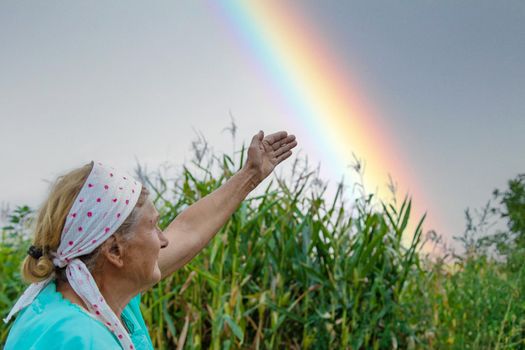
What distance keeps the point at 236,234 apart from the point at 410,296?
3.59ft

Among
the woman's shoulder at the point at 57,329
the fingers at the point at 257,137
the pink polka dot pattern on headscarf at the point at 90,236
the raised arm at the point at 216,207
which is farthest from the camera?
the fingers at the point at 257,137

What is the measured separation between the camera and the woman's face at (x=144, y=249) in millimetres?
1802

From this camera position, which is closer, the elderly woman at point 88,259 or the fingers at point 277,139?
the elderly woman at point 88,259

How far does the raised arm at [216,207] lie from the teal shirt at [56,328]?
0.86m

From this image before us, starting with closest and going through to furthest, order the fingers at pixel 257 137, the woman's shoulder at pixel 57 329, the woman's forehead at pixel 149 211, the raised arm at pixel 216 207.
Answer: the woman's shoulder at pixel 57 329, the woman's forehead at pixel 149 211, the raised arm at pixel 216 207, the fingers at pixel 257 137

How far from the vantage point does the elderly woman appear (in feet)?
5.38

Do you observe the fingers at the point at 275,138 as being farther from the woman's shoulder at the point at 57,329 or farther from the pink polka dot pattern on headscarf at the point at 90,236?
the woman's shoulder at the point at 57,329

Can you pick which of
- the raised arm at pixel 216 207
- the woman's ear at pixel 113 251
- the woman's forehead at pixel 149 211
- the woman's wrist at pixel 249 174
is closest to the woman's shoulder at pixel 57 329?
the woman's ear at pixel 113 251

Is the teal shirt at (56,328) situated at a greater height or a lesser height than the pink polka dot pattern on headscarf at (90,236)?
lesser

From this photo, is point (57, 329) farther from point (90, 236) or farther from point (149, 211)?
point (149, 211)

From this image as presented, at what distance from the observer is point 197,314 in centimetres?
422

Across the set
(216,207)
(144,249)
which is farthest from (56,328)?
(216,207)

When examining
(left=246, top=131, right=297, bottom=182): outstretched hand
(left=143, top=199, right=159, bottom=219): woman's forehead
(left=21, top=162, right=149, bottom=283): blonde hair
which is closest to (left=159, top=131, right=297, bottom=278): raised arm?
(left=246, top=131, right=297, bottom=182): outstretched hand

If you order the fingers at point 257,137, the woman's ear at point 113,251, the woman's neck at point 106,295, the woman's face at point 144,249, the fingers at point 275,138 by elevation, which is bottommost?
the woman's neck at point 106,295
